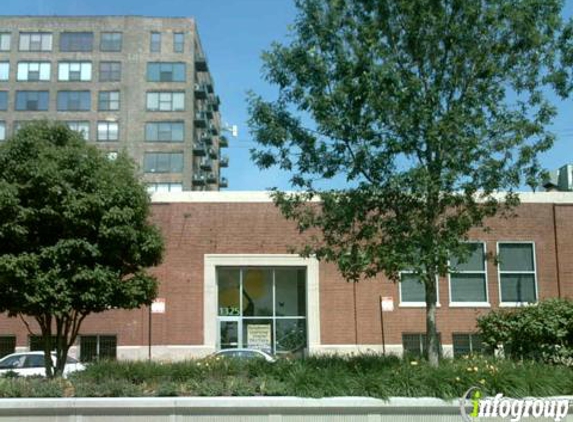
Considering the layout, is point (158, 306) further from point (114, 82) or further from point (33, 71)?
point (33, 71)

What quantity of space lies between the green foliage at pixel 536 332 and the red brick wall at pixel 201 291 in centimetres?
932

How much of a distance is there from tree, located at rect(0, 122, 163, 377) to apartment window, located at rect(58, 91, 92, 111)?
7238 cm

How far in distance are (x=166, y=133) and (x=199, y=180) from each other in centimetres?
716

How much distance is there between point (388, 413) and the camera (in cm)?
1020

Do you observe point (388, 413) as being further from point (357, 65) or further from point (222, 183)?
point (222, 183)

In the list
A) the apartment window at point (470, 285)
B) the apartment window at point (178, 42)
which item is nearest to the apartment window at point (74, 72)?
the apartment window at point (178, 42)

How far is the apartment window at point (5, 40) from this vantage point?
275 feet

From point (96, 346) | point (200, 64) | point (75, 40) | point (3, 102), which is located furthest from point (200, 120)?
point (96, 346)

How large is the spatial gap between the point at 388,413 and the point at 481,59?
591 cm

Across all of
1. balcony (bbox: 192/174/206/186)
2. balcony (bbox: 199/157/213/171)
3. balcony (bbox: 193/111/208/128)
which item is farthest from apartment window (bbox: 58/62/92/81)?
balcony (bbox: 199/157/213/171)

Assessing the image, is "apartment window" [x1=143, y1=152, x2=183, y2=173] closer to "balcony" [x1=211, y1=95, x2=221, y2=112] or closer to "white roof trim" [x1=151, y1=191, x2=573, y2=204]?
"balcony" [x1=211, y1=95, x2=221, y2=112]

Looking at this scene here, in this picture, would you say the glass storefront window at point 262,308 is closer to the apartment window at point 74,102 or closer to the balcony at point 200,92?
the balcony at point 200,92

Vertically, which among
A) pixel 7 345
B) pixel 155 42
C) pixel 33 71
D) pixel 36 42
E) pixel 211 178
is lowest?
pixel 7 345

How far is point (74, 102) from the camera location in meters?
83.9
